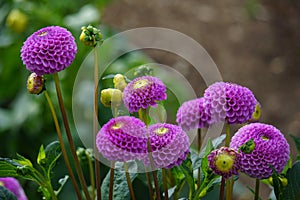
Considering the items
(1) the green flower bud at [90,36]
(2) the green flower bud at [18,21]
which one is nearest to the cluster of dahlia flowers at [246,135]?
(1) the green flower bud at [90,36]

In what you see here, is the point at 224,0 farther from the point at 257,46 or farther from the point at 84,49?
the point at 84,49

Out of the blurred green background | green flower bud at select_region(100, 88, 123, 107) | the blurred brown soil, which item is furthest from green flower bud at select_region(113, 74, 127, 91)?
the blurred brown soil

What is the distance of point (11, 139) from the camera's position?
164 centimetres

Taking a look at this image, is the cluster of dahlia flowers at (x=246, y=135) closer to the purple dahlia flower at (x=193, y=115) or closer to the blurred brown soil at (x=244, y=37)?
the purple dahlia flower at (x=193, y=115)

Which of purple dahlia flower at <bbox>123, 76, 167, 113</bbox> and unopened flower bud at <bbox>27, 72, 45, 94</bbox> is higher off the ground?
unopened flower bud at <bbox>27, 72, 45, 94</bbox>

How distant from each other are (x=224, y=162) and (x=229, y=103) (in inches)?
2.5

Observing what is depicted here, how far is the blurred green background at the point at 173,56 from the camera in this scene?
1.67 meters

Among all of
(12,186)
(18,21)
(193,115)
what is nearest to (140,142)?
(193,115)

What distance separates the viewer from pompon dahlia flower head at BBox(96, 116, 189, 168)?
534mm

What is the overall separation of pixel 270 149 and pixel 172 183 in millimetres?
170

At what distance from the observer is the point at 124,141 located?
536 millimetres

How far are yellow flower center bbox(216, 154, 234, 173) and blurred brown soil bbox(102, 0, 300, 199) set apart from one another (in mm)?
1991

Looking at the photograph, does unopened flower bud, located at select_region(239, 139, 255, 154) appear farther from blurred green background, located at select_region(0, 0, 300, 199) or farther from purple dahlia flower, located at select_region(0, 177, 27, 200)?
blurred green background, located at select_region(0, 0, 300, 199)

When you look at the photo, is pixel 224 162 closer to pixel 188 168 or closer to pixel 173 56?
pixel 188 168
